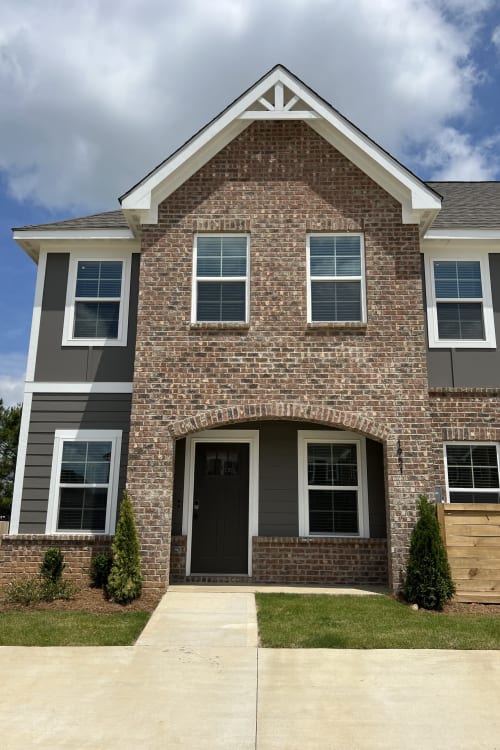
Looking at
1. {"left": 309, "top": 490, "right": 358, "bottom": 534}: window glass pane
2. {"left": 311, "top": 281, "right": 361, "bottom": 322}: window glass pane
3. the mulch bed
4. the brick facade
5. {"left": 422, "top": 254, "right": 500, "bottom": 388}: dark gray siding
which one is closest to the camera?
the mulch bed

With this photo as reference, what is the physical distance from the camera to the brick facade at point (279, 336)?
945 centimetres

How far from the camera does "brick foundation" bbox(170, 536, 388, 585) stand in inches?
396

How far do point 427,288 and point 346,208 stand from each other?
2.23m

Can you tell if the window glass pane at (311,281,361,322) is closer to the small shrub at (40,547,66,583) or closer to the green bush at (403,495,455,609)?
the green bush at (403,495,455,609)

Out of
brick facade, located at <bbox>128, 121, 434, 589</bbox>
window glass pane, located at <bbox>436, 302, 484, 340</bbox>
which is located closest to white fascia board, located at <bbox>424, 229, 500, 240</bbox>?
brick facade, located at <bbox>128, 121, 434, 589</bbox>

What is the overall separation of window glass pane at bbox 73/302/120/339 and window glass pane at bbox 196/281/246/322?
6.39 feet

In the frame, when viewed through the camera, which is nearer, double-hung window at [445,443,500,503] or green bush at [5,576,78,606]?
green bush at [5,576,78,606]

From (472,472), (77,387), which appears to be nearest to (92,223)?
(77,387)

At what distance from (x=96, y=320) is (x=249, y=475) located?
13.6ft

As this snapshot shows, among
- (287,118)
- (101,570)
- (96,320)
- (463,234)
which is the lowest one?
(101,570)

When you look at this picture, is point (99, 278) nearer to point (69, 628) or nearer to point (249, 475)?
point (249, 475)

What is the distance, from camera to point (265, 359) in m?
9.84

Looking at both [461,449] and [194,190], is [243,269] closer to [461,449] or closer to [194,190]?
[194,190]

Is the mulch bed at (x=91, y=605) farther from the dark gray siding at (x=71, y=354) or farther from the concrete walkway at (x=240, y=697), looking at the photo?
the dark gray siding at (x=71, y=354)
